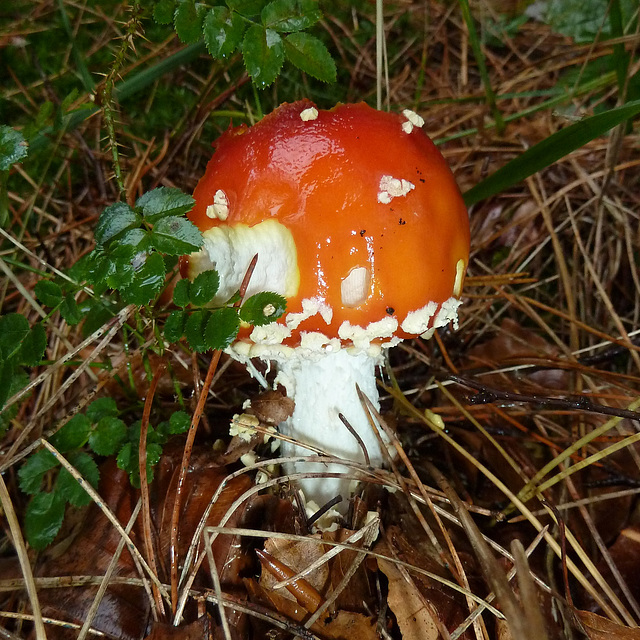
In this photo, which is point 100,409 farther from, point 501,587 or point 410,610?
point 501,587

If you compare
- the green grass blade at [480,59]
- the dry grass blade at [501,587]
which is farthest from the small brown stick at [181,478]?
the green grass blade at [480,59]

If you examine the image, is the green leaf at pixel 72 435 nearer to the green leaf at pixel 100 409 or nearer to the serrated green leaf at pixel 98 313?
the green leaf at pixel 100 409

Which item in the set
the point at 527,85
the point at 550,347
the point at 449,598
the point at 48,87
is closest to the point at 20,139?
the point at 48,87

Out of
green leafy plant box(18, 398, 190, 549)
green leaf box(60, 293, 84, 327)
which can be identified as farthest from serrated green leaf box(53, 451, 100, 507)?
green leaf box(60, 293, 84, 327)

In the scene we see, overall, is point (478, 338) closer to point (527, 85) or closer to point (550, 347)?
point (550, 347)

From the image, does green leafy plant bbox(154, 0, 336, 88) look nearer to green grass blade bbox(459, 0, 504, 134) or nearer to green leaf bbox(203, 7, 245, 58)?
green leaf bbox(203, 7, 245, 58)

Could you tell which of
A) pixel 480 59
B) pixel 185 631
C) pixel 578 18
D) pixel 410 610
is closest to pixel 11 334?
pixel 185 631
